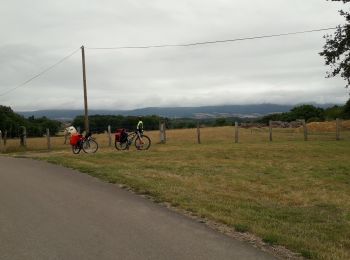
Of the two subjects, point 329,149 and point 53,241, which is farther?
point 329,149

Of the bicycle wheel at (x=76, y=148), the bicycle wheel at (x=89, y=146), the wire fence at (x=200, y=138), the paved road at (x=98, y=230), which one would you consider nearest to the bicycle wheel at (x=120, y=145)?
the bicycle wheel at (x=89, y=146)

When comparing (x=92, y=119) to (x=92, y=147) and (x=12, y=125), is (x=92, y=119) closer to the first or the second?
(x=12, y=125)

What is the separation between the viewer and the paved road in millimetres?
6169

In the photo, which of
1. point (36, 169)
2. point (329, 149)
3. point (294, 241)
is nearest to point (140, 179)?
point (36, 169)


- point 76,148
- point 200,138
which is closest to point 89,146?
point 76,148

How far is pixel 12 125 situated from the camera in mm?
62438

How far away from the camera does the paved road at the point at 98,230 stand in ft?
20.2

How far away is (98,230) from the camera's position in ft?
24.0

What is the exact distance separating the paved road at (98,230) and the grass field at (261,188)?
0.73m

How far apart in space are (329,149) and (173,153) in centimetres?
804

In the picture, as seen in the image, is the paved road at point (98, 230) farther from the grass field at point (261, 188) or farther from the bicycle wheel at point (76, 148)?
the bicycle wheel at point (76, 148)

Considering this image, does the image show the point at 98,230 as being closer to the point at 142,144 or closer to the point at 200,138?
the point at 142,144

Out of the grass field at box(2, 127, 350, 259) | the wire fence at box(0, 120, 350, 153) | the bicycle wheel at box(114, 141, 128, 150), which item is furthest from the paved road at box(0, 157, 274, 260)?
the wire fence at box(0, 120, 350, 153)

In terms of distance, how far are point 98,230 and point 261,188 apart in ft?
23.8
